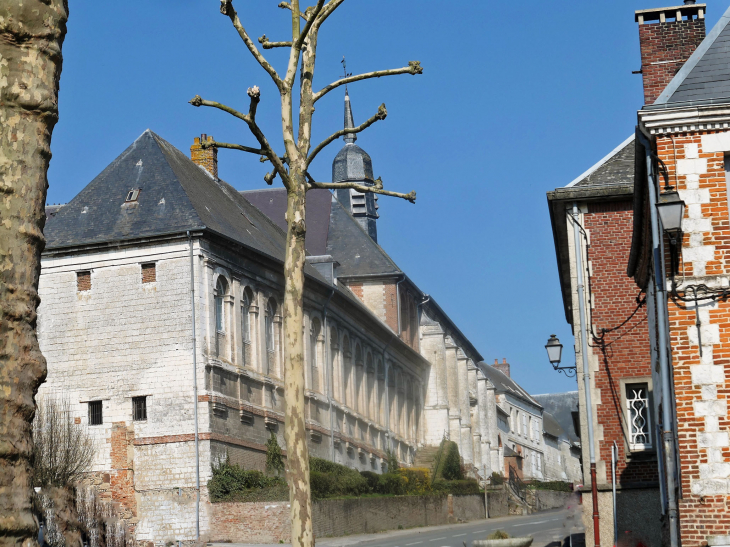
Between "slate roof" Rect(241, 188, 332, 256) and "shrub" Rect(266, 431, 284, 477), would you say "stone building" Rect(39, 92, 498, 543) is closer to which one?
"shrub" Rect(266, 431, 284, 477)

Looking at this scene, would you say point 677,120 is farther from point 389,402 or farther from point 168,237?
point 389,402

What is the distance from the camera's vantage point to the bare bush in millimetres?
28453

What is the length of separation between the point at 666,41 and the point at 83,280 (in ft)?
66.1

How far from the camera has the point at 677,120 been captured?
11695 millimetres

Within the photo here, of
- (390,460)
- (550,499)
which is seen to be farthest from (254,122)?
(550,499)

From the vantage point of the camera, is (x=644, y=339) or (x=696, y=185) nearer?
(x=696, y=185)

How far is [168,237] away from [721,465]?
2307 centimetres

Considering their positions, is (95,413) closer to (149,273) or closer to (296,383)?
(149,273)

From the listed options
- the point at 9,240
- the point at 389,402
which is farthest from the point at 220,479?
the point at 9,240

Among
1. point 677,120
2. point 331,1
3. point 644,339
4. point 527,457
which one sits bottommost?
point 527,457

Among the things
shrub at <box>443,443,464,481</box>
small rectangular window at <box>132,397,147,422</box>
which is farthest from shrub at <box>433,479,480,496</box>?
small rectangular window at <box>132,397,147,422</box>

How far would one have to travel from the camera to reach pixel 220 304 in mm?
32719

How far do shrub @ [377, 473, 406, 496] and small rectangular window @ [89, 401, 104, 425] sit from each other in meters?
11.2

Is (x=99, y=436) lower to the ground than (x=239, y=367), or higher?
lower
